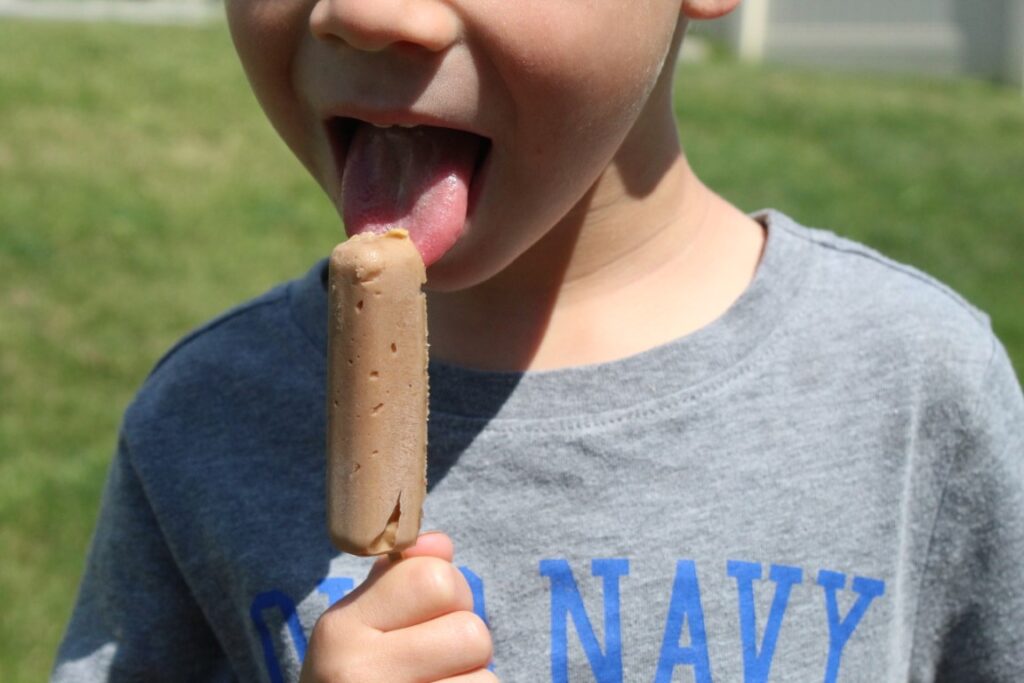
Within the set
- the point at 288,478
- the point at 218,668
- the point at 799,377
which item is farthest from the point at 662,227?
the point at 218,668

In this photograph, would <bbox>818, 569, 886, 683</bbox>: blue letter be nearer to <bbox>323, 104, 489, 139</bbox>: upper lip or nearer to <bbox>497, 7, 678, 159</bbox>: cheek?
<bbox>497, 7, 678, 159</bbox>: cheek

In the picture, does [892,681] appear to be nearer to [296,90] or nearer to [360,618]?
[360,618]

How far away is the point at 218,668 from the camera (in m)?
1.98

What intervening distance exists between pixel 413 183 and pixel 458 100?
10cm

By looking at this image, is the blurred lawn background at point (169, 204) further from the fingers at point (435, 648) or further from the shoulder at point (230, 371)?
the fingers at point (435, 648)

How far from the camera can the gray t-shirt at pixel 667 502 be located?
5.73 ft

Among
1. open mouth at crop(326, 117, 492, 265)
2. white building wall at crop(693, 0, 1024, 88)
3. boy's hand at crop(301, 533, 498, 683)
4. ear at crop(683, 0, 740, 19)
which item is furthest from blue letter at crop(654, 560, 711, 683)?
white building wall at crop(693, 0, 1024, 88)

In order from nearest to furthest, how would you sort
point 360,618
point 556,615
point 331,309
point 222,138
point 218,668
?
point 331,309 < point 360,618 < point 556,615 < point 218,668 < point 222,138

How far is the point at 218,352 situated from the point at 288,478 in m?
0.25

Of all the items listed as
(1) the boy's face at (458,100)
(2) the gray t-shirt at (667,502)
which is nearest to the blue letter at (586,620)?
(2) the gray t-shirt at (667,502)

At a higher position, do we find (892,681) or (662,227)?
(662,227)

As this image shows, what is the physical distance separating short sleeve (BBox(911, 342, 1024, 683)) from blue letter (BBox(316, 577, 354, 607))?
0.78m

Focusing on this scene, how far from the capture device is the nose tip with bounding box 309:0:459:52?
1.43 meters

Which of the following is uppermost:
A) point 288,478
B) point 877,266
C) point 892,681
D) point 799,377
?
point 877,266
